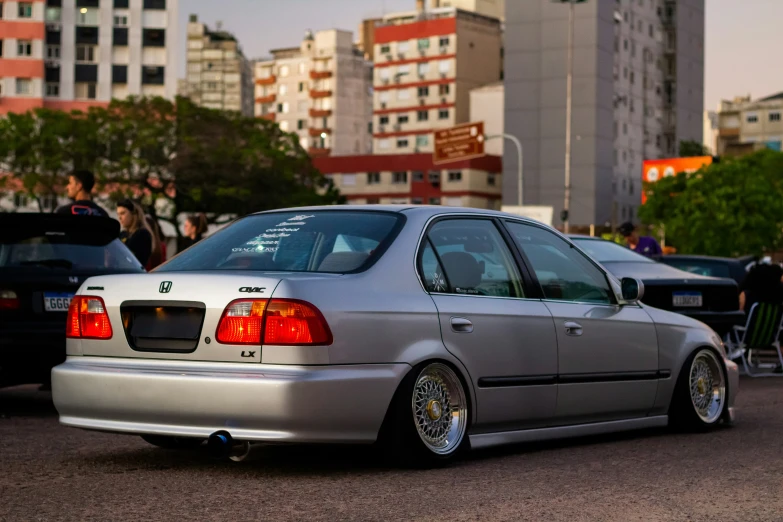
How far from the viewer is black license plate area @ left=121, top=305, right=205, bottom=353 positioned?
711 cm

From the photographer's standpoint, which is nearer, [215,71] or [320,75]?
[320,75]

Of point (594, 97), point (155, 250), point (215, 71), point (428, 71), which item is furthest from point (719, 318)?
point (215, 71)

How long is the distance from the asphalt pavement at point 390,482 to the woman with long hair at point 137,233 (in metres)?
5.19

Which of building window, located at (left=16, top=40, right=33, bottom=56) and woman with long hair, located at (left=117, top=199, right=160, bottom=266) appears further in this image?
building window, located at (left=16, top=40, right=33, bottom=56)

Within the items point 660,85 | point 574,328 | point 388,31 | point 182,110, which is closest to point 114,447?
point 574,328

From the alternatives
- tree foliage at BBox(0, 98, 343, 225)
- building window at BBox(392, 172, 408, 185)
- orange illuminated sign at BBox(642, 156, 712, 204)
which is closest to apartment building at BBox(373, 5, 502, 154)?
building window at BBox(392, 172, 408, 185)

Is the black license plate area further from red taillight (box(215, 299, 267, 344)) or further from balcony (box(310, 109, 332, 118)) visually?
balcony (box(310, 109, 332, 118))

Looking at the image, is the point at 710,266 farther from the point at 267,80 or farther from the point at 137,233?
the point at 267,80

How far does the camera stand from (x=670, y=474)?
7.42m

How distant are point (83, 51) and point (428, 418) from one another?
10960 cm

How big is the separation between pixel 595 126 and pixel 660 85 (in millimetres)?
16398

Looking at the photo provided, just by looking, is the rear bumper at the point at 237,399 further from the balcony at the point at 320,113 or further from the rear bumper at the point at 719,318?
the balcony at the point at 320,113

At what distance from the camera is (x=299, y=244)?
25.1ft

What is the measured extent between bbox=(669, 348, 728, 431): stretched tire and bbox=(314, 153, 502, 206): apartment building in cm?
11444
